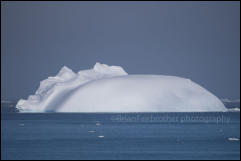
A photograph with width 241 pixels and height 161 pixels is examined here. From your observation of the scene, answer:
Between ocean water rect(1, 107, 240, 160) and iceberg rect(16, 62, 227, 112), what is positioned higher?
iceberg rect(16, 62, 227, 112)

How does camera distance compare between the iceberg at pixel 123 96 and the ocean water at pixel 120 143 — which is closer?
the ocean water at pixel 120 143

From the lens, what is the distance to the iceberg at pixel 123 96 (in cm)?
8612

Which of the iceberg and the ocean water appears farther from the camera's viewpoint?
the iceberg

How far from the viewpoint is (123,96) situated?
288ft

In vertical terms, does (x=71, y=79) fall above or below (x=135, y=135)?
above

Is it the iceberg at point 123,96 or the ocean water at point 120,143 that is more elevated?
the iceberg at point 123,96

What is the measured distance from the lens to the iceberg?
86.1 m

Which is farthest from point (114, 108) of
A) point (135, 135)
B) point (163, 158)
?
point (163, 158)

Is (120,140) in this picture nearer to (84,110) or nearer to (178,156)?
(178,156)

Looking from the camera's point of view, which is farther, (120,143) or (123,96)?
(123,96)

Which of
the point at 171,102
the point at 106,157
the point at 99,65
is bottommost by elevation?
the point at 106,157

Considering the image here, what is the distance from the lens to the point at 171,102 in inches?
3386

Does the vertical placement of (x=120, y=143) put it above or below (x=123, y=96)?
below

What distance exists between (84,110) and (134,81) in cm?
905
